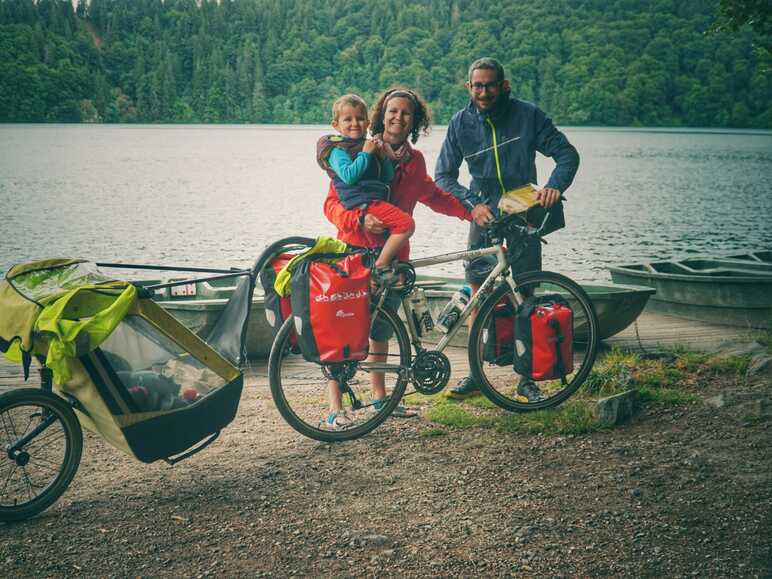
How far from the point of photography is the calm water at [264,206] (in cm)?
2855

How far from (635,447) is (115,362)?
2.35 meters

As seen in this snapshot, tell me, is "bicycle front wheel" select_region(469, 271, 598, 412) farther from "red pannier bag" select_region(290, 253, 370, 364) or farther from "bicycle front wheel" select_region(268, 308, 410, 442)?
"red pannier bag" select_region(290, 253, 370, 364)

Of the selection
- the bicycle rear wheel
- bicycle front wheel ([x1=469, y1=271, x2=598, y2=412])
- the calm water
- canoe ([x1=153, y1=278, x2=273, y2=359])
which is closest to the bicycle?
bicycle front wheel ([x1=469, y1=271, x2=598, y2=412])

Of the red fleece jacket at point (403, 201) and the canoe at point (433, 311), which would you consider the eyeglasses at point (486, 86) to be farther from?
the canoe at point (433, 311)

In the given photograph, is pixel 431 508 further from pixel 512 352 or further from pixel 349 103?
pixel 349 103

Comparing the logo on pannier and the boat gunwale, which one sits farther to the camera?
the boat gunwale

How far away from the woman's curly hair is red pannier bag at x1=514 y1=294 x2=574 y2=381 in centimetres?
106

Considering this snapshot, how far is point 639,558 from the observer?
2842mm

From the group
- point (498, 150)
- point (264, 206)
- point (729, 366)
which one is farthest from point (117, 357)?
point (264, 206)

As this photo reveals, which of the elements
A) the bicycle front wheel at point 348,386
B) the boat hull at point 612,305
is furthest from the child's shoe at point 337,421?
the boat hull at point 612,305

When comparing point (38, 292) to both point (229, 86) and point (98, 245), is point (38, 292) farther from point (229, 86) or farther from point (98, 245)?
point (229, 86)

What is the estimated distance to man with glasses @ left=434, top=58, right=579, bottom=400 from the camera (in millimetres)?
4484

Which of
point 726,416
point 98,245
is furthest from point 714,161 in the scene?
point 726,416

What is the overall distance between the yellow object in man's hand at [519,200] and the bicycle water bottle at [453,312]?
0.50 metres
